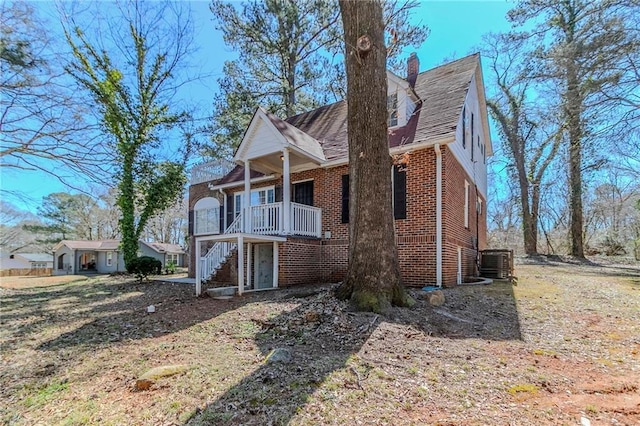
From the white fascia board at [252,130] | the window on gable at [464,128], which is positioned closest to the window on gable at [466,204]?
the window on gable at [464,128]

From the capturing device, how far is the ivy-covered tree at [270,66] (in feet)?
59.6

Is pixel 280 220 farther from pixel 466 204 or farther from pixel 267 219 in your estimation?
pixel 466 204

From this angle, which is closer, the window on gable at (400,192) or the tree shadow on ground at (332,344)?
the tree shadow on ground at (332,344)

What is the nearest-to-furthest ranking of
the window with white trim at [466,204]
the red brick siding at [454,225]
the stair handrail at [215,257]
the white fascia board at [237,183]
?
the red brick siding at [454,225], the window with white trim at [466,204], the stair handrail at [215,257], the white fascia board at [237,183]

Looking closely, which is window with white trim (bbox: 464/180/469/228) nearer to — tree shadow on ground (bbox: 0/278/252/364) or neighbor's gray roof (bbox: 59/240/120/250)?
tree shadow on ground (bbox: 0/278/252/364)

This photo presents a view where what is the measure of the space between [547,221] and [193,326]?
29.6 m

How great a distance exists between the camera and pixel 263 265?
37.2 feet

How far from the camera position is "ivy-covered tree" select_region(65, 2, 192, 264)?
611 inches

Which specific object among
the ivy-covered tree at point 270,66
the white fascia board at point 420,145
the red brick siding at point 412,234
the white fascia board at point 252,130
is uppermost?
the ivy-covered tree at point 270,66

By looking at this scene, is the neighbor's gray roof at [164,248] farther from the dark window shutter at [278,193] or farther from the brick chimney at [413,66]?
the brick chimney at [413,66]

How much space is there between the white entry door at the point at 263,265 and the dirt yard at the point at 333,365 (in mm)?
3866

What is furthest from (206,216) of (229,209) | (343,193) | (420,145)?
(420,145)

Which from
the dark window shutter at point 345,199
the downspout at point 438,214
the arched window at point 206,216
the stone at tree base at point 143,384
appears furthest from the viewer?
the arched window at point 206,216

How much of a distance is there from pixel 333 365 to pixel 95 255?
41019 millimetres
